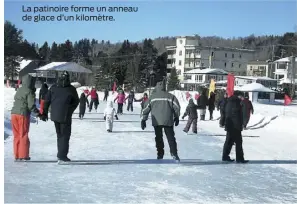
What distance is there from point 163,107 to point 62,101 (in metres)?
1.76

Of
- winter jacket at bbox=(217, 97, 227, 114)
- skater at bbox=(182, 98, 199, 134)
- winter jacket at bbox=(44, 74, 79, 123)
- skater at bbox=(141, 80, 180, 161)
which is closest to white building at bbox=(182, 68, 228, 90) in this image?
winter jacket at bbox=(217, 97, 227, 114)

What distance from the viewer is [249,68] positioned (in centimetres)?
7394

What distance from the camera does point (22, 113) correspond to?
6.48 meters

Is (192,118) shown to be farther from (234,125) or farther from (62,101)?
(62,101)

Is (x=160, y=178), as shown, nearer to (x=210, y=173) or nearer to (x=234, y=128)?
(x=210, y=173)

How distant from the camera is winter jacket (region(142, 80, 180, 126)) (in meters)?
7.15

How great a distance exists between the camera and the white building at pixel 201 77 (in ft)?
186

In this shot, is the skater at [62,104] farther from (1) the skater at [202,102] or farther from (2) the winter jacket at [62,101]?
(1) the skater at [202,102]

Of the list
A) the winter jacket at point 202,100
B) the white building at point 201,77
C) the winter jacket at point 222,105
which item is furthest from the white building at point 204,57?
the winter jacket at point 222,105

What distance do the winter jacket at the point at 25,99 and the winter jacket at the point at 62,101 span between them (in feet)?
0.84

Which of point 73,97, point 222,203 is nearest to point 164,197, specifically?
point 222,203

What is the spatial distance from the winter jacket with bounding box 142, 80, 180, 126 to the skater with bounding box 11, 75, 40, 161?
199 cm

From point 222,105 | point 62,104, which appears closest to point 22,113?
point 62,104

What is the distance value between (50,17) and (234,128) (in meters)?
3.74
